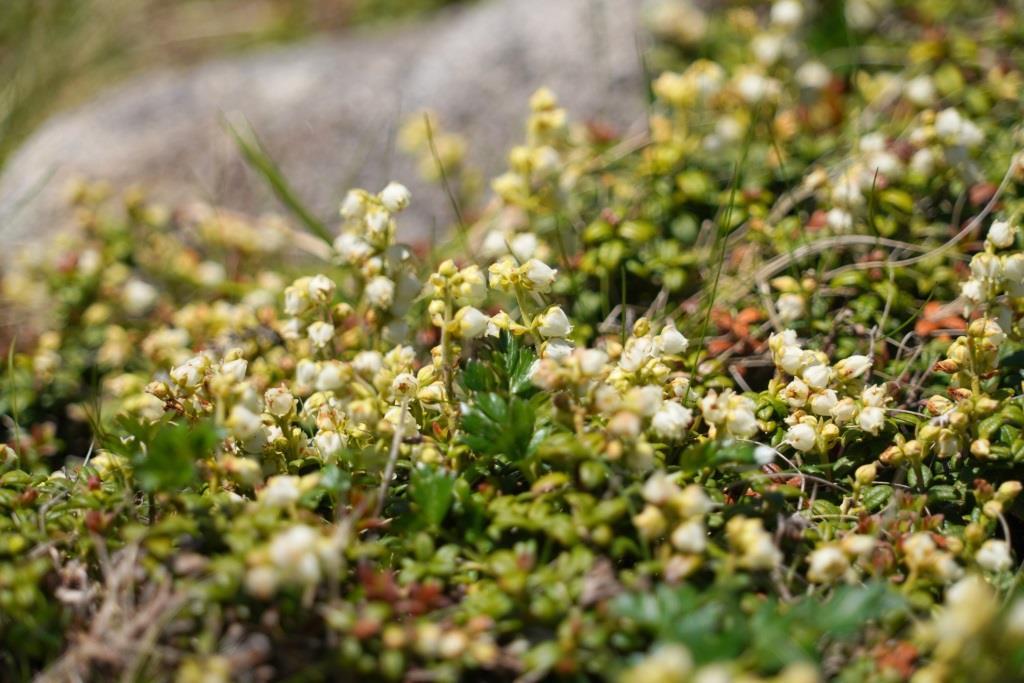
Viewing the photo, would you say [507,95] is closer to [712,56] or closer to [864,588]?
[712,56]

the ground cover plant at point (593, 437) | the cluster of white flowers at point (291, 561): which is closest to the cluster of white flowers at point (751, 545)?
the ground cover plant at point (593, 437)

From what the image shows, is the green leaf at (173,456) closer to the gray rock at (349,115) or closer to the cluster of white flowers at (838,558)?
the cluster of white flowers at (838,558)

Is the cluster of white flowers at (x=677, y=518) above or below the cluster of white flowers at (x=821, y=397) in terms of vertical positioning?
above

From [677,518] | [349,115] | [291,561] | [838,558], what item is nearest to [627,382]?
[677,518]

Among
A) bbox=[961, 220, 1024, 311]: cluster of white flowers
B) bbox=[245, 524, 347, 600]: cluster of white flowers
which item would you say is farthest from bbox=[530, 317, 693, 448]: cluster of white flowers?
bbox=[961, 220, 1024, 311]: cluster of white flowers

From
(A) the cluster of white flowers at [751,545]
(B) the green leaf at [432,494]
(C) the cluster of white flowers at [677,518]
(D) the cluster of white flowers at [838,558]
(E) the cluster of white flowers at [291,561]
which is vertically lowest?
(D) the cluster of white flowers at [838,558]

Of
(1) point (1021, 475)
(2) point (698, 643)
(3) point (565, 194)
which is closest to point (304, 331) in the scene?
(3) point (565, 194)

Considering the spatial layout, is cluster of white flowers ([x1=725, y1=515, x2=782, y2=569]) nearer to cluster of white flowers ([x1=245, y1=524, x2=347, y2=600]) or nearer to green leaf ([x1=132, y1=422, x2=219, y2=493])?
cluster of white flowers ([x1=245, y1=524, x2=347, y2=600])
